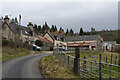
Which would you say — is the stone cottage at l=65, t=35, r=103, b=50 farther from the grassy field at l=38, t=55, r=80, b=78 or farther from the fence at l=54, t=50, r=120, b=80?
the fence at l=54, t=50, r=120, b=80

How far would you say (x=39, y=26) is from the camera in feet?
418

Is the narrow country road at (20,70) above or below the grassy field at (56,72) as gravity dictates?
below

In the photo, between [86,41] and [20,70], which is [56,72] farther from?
[86,41]

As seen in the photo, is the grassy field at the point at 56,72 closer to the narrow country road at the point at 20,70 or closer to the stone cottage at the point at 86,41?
the narrow country road at the point at 20,70

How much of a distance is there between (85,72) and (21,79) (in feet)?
13.2

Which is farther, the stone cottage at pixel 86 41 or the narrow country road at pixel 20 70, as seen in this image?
the stone cottage at pixel 86 41

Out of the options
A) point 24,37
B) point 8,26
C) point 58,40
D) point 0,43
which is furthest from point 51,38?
point 0,43

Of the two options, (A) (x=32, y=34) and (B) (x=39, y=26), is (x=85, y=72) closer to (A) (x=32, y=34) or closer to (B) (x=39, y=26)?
(A) (x=32, y=34)

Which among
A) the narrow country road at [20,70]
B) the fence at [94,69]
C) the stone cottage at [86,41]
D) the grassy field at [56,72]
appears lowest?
the narrow country road at [20,70]

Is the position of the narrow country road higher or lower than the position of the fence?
lower

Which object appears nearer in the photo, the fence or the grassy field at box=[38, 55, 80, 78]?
the fence

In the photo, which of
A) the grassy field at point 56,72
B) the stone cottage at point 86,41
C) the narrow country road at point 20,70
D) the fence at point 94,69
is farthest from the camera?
the stone cottage at point 86,41

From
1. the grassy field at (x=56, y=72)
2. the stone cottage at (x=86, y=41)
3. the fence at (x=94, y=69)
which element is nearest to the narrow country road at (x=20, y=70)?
the grassy field at (x=56, y=72)

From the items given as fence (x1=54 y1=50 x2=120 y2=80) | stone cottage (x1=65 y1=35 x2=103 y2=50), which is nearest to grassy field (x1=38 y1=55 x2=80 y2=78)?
fence (x1=54 y1=50 x2=120 y2=80)
